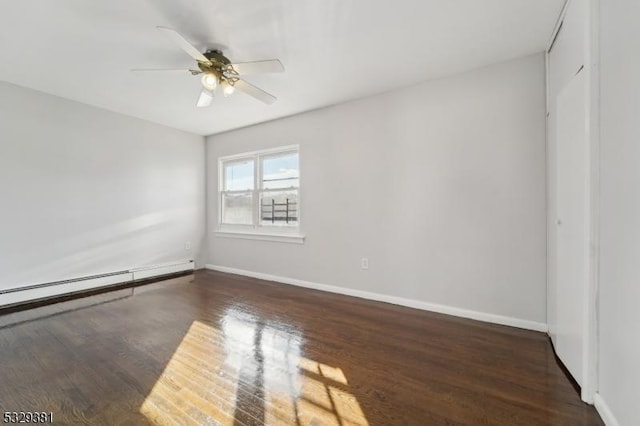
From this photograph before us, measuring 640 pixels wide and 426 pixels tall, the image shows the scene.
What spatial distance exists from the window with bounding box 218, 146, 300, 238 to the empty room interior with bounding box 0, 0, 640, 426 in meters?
0.05

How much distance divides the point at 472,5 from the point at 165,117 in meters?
4.05

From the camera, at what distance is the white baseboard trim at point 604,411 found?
50.5 inches

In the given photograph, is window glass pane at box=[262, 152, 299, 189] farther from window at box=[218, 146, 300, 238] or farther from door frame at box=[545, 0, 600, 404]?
door frame at box=[545, 0, 600, 404]

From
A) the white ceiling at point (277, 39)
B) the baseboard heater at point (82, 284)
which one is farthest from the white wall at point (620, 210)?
the baseboard heater at point (82, 284)

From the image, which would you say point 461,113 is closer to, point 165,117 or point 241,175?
point 241,175

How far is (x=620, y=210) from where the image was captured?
125 centimetres

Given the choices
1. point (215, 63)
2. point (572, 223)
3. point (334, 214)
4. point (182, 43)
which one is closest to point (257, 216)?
point (334, 214)

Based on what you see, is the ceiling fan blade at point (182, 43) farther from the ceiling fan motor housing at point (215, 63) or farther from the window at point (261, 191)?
the window at point (261, 191)

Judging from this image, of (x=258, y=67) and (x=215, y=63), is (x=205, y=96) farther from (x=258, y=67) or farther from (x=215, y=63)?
(x=258, y=67)

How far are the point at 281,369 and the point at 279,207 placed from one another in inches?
106

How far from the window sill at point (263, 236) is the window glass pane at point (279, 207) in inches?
8.3

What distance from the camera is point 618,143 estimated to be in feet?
4.17

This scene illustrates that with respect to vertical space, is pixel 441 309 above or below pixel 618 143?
below

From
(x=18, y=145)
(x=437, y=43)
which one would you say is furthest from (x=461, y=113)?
(x=18, y=145)
